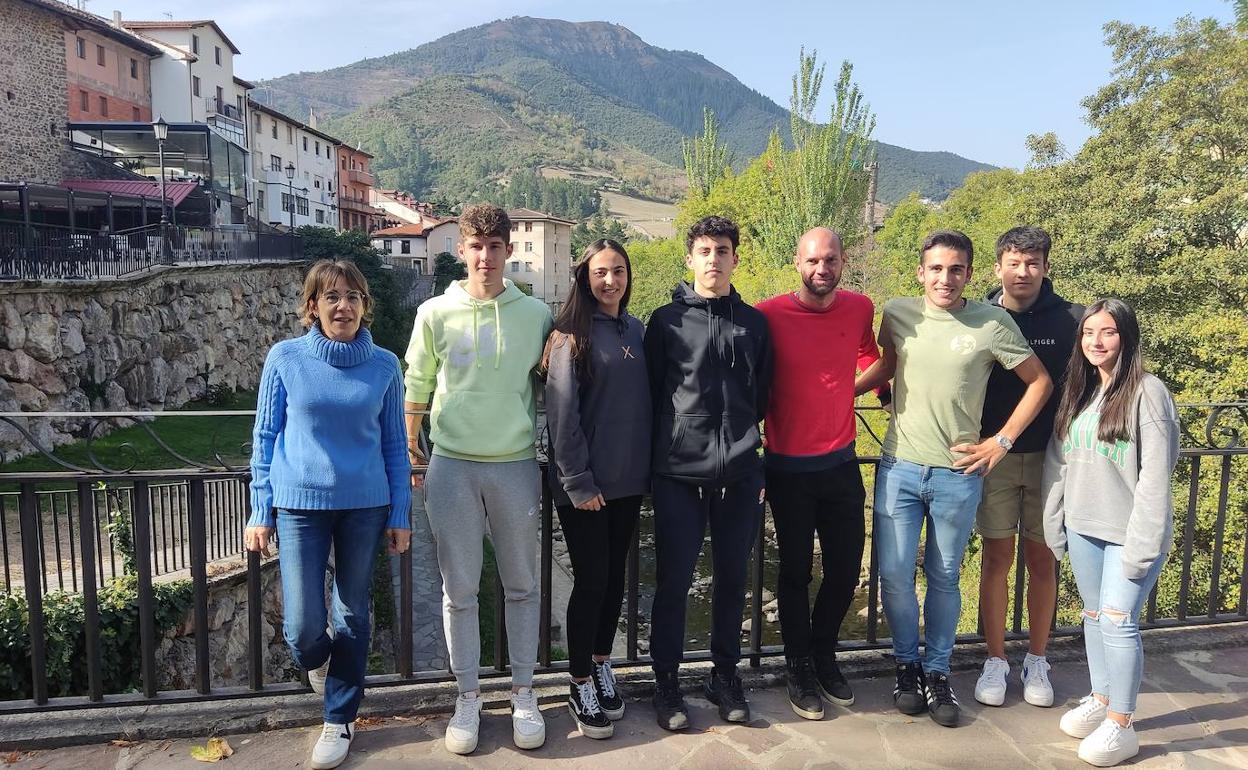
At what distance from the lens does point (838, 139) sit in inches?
1298

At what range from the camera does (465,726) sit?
9.54 feet

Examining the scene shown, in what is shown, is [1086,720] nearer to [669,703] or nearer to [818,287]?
[669,703]

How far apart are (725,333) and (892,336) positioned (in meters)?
0.81

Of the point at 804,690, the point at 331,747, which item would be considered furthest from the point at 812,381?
the point at 331,747

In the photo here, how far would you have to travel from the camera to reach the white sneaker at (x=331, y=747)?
9.02 feet

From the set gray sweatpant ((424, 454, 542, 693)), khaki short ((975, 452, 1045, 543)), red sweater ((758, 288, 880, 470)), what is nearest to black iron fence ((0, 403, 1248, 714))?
gray sweatpant ((424, 454, 542, 693))

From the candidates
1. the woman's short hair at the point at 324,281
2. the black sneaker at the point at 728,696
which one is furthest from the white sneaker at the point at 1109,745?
the woman's short hair at the point at 324,281

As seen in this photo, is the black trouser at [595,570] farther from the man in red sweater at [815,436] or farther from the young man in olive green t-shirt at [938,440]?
the young man in olive green t-shirt at [938,440]

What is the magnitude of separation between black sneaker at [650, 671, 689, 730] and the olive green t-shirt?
1.31 meters

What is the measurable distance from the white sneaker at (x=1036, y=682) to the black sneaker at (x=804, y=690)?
0.92 meters

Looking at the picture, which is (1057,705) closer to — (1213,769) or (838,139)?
(1213,769)

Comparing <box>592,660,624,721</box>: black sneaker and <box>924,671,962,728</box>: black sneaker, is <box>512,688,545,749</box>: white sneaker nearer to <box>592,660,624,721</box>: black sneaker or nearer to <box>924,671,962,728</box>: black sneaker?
<box>592,660,624,721</box>: black sneaker

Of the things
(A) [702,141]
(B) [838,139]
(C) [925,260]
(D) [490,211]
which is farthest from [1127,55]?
(A) [702,141]

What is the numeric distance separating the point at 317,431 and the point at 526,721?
1.33m
